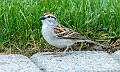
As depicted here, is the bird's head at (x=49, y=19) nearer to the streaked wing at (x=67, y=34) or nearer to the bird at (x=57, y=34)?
the bird at (x=57, y=34)

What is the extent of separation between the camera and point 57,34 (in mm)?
5496

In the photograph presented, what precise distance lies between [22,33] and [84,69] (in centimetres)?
159

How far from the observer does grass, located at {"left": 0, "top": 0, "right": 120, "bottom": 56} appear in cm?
571

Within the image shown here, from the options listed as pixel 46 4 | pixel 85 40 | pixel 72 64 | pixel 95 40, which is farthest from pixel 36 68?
pixel 46 4

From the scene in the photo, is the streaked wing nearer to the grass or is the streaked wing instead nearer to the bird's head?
the bird's head

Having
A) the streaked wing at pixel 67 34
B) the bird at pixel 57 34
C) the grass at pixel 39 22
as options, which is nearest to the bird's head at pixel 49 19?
the bird at pixel 57 34

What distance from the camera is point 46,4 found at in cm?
657

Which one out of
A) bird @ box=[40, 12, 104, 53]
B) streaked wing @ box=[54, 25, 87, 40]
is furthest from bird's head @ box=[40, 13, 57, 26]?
streaked wing @ box=[54, 25, 87, 40]

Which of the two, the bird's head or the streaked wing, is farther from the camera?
the bird's head

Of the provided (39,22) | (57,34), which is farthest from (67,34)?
(39,22)

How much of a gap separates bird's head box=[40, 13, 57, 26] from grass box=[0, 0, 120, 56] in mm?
259

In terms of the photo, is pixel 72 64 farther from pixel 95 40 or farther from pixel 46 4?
pixel 46 4

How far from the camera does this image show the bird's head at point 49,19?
5.67m

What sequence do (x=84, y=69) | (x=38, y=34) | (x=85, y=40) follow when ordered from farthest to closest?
(x=38, y=34) → (x=85, y=40) → (x=84, y=69)
